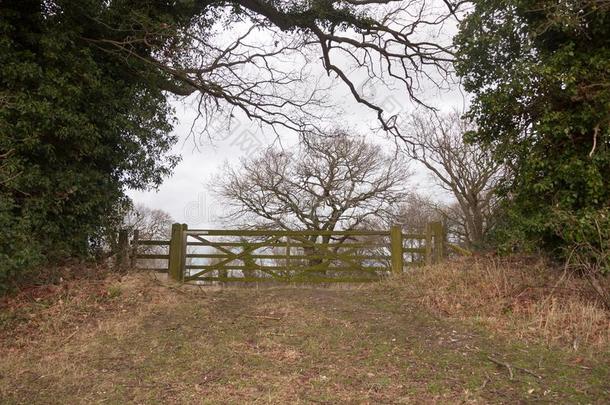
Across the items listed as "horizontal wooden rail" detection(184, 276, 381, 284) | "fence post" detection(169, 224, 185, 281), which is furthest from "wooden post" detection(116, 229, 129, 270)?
"horizontal wooden rail" detection(184, 276, 381, 284)

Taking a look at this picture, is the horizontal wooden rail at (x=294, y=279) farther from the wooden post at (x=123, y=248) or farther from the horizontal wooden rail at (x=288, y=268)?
the wooden post at (x=123, y=248)

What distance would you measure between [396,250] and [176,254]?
509 centimetres

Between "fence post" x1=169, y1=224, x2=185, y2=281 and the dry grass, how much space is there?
196 inches

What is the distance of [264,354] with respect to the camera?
5.67m

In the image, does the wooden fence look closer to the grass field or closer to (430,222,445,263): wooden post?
(430,222,445,263): wooden post

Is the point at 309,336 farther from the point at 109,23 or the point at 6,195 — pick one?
the point at 109,23

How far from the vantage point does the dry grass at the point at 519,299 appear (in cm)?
583

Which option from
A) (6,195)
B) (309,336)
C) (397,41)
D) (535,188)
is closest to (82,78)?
(6,195)

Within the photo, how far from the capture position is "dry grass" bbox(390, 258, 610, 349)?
583 centimetres

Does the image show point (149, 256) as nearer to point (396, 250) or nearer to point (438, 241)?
point (396, 250)

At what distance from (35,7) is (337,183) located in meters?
15.7

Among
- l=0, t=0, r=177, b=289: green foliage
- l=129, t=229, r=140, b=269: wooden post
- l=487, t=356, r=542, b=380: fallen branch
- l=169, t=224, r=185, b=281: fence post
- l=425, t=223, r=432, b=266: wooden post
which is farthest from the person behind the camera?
l=425, t=223, r=432, b=266: wooden post

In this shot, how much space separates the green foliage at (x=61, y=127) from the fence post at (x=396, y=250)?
6104 millimetres

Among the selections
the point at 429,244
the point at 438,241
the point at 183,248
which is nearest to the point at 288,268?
the point at 183,248
